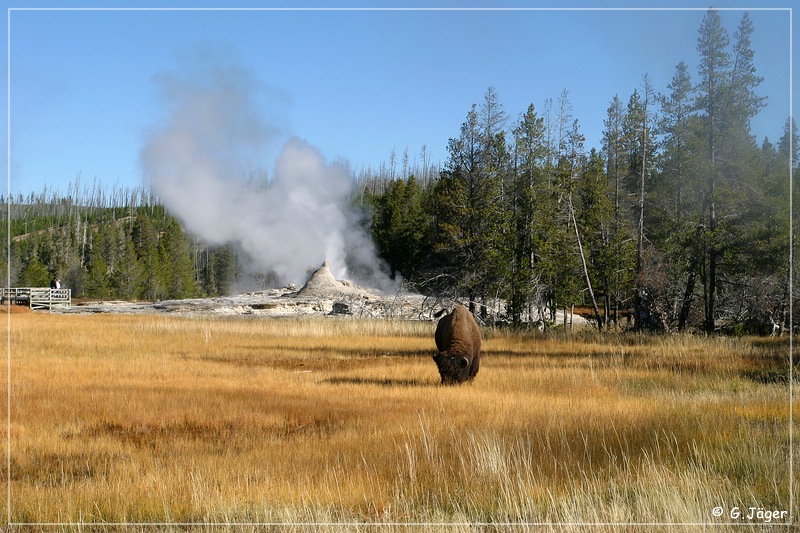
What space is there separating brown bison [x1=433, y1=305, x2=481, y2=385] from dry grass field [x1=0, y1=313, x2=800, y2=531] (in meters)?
0.45

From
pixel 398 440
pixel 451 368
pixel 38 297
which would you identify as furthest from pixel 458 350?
pixel 38 297

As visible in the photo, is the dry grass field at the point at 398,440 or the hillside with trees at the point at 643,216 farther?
the hillside with trees at the point at 643,216

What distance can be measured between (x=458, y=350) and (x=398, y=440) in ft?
19.5

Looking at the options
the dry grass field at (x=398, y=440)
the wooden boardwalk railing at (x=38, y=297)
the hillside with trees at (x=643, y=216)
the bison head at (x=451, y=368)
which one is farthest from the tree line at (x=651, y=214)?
the wooden boardwalk railing at (x=38, y=297)

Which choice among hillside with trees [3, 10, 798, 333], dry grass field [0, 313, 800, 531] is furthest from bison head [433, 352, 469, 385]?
hillside with trees [3, 10, 798, 333]

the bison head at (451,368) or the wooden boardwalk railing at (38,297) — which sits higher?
the wooden boardwalk railing at (38,297)

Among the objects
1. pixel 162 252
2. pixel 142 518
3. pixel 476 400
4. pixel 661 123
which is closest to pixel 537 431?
pixel 476 400

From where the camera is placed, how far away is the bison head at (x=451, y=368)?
596 inches

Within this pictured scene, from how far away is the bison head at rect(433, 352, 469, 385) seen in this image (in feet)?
49.7

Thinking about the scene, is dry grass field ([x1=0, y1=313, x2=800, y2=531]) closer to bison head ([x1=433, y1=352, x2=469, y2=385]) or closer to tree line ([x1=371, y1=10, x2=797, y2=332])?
bison head ([x1=433, y1=352, x2=469, y2=385])

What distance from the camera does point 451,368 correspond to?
15211 mm

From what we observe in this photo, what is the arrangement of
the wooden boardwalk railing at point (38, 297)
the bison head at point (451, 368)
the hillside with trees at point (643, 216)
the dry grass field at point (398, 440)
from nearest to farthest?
1. the dry grass field at point (398, 440)
2. the bison head at point (451, 368)
3. the hillside with trees at point (643, 216)
4. the wooden boardwalk railing at point (38, 297)

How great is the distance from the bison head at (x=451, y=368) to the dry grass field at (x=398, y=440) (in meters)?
0.43

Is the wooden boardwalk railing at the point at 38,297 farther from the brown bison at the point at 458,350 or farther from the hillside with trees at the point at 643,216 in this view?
the brown bison at the point at 458,350
